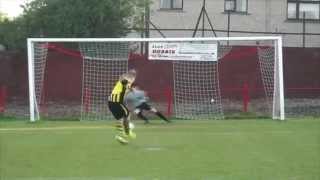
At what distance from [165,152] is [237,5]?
25133 millimetres

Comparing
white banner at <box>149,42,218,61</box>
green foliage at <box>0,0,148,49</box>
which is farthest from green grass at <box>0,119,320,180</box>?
green foliage at <box>0,0,148,49</box>

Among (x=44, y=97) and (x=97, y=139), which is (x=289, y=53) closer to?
(x=44, y=97)

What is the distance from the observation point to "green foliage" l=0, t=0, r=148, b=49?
30.4m

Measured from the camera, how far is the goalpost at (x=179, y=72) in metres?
26.8

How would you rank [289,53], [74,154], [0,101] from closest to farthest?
1. [74,154]
2. [0,101]
3. [289,53]

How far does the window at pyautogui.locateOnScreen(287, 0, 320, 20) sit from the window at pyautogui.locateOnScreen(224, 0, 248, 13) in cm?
235

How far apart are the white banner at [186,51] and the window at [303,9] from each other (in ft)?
45.4

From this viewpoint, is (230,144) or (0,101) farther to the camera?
(0,101)

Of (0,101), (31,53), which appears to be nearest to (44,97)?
(0,101)

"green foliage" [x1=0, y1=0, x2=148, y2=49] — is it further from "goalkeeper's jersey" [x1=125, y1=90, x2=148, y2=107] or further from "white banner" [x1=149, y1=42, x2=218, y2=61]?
"goalkeeper's jersey" [x1=125, y1=90, x2=148, y2=107]

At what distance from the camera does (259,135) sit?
19.7 m

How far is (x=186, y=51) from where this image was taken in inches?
1086

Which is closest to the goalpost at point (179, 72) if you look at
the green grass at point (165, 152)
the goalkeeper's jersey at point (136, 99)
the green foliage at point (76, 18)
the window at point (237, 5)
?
the green foliage at point (76, 18)

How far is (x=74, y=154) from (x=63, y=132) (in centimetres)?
548
